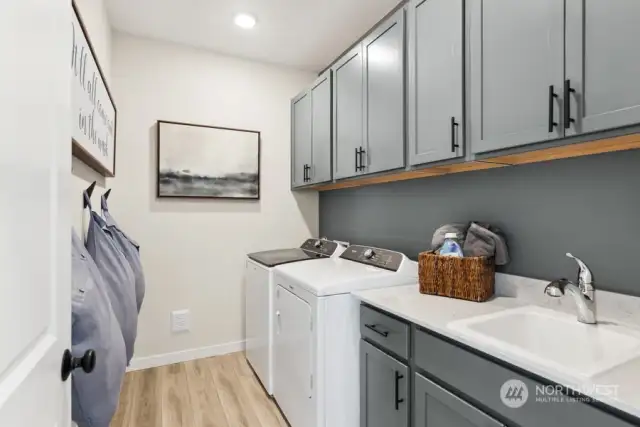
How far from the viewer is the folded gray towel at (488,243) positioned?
158 centimetres

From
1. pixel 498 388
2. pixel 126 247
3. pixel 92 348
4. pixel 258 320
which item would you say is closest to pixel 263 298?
pixel 258 320

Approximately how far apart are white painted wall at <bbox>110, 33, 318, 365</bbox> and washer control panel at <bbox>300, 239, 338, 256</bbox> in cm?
26

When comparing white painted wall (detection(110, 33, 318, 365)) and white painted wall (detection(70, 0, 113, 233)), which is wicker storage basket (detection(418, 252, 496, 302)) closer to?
white painted wall (detection(70, 0, 113, 233))

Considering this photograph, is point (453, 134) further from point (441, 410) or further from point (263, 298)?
point (263, 298)

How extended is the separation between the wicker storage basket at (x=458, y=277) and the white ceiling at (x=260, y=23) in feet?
5.61

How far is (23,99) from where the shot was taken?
58 cm

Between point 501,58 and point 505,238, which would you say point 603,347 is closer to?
point 505,238

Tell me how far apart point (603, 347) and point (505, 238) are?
629 mm

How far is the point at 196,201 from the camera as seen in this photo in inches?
113

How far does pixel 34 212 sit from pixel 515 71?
57.3 inches

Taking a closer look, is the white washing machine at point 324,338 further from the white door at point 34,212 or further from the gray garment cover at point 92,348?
the white door at point 34,212

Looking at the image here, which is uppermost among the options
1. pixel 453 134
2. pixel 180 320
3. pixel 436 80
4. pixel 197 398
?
pixel 436 80

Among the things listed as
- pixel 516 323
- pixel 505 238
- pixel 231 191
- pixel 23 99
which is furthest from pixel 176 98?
pixel 516 323

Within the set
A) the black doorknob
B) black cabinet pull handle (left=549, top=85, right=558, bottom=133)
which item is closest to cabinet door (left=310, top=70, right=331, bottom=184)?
black cabinet pull handle (left=549, top=85, right=558, bottom=133)
